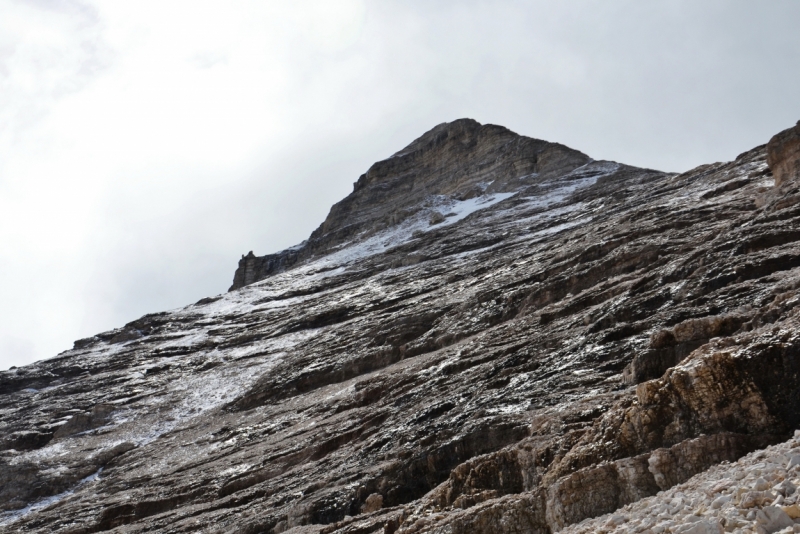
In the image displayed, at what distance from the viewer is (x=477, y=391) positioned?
21156 millimetres

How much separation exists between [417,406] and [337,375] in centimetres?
1492

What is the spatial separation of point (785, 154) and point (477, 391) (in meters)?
19.4

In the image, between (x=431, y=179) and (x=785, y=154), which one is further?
(x=431, y=179)

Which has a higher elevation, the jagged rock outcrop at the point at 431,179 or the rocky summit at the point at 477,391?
the jagged rock outcrop at the point at 431,179

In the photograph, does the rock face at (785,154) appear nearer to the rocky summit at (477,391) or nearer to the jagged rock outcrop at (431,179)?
the rocky summit at (477,391)

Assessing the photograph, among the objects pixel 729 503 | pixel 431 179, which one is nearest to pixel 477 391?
pixel 729 503

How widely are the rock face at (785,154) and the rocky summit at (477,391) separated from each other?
124mm

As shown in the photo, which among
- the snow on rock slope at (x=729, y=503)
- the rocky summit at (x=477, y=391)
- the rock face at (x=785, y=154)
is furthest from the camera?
the rock face at (x=785, y=154)

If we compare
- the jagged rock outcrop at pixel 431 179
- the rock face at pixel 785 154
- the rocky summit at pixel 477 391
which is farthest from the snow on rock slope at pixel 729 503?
the jagged rock outcrop at pixel 431 179

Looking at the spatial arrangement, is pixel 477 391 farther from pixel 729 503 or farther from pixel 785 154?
pixel 785 154

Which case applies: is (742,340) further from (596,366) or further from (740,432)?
(596,366)

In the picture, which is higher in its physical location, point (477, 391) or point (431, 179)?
point (431, 179)

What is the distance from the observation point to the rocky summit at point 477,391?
10547mm

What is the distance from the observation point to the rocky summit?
10.5 meters
